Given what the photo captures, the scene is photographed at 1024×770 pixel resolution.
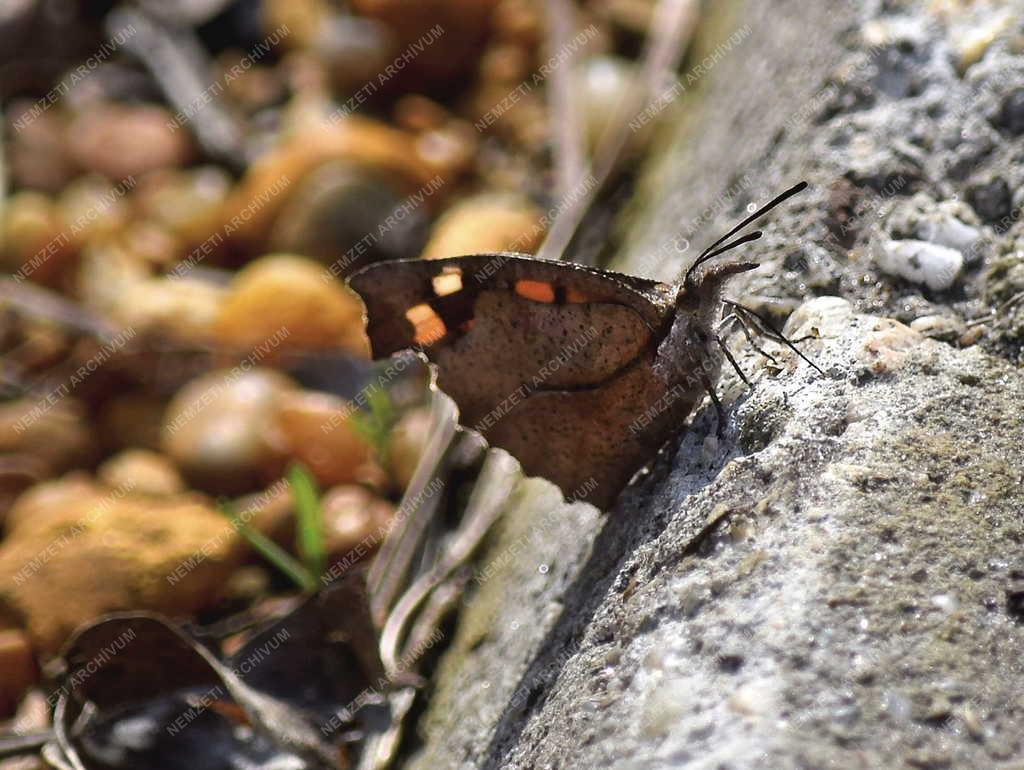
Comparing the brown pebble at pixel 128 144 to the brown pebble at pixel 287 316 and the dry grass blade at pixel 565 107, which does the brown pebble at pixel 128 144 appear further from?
the dry grass blade at pixel 565 107

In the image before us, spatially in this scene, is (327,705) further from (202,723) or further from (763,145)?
(763,145)

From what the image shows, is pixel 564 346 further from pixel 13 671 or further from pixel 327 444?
pixel 13 671

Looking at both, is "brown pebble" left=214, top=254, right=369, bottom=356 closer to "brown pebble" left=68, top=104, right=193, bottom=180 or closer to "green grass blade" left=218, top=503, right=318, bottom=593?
"green grass blade" left=218, top=503, right=318, bottom=593

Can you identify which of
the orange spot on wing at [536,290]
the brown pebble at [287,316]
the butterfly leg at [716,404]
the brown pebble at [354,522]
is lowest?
the butterfly leg at [716,404]

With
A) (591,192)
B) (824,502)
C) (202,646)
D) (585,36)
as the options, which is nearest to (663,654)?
(824,502)

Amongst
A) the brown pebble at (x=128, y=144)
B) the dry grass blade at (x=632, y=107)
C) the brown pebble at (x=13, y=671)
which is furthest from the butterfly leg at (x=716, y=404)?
the brown pebble at (x=128, y=144)

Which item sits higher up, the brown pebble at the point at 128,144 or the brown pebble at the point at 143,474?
the brown pebble at the point at 128,144

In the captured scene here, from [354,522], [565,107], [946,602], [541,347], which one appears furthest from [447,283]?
[565,107]

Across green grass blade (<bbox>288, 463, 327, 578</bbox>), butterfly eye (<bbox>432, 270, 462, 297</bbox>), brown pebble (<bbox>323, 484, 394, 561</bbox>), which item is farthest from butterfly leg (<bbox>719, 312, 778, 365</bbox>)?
brown pebble (<bbox>323, 484, 394, 561</bbox>)
